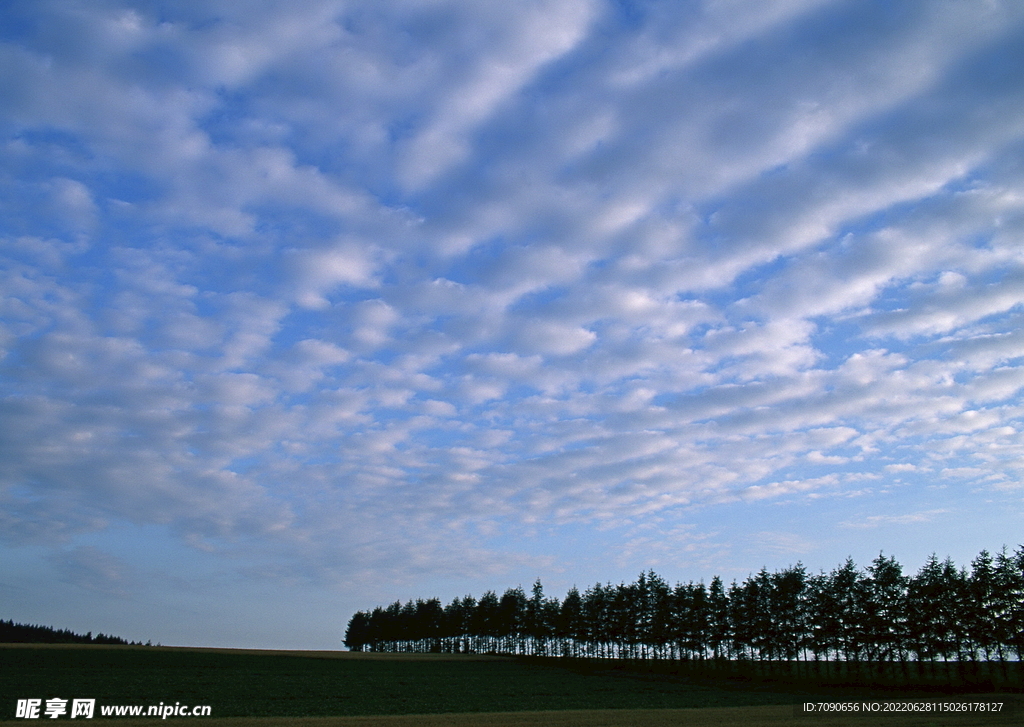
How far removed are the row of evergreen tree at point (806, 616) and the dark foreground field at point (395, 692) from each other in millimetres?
10220

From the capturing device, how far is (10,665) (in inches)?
2995

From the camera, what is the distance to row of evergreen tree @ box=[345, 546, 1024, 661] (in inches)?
2795

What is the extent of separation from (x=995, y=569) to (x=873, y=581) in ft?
42.3

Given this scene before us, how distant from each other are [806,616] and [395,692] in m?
56.6

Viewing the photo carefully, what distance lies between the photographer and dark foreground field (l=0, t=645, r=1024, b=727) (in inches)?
1674

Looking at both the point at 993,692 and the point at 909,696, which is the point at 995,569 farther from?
the point at 909,696

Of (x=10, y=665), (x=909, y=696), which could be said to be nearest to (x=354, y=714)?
(x=909, y=696)

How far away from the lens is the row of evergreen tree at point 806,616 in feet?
233

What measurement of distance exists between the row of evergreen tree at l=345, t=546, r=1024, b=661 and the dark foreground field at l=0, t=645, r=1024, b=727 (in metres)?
10.2

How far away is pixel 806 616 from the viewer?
87500 mm

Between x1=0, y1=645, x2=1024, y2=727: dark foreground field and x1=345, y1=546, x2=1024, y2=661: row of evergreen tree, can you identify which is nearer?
x1=0, y1=645, x2=1024, y2=727: dark foreground field

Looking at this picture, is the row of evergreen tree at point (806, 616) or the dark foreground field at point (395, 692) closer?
the dark foreground field at point (395, 692)

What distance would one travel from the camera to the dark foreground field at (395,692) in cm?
4253

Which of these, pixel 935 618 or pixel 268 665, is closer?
pixel 935 618
